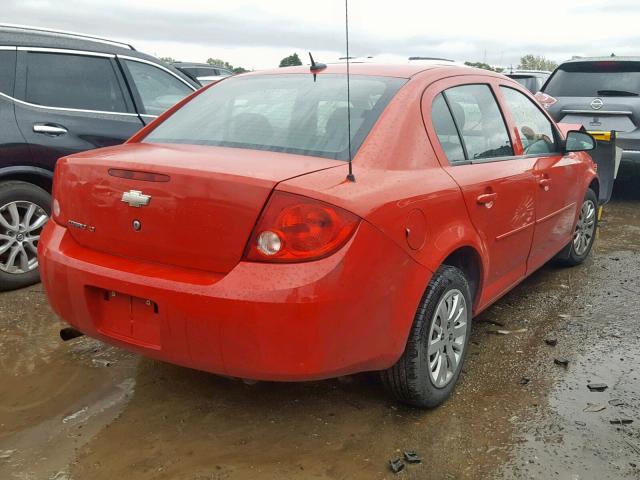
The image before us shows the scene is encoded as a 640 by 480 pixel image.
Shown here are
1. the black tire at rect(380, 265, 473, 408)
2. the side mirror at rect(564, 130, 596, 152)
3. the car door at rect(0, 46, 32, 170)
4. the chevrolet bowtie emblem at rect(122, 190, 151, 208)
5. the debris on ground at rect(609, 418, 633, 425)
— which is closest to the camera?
the chevrolet bowtie emblem at rect(122, 190, 151, 208)

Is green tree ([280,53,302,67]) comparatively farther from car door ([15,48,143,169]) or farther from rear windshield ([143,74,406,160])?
car door ([15,48,143,169])

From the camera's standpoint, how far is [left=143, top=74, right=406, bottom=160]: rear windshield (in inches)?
105

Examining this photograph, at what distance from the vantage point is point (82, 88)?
15.2ft

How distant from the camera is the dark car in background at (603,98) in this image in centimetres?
703

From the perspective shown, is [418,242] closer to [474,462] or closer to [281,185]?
[281,185]

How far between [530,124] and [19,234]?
3.48m

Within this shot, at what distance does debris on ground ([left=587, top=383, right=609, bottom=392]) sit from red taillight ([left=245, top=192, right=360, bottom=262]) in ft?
5.45


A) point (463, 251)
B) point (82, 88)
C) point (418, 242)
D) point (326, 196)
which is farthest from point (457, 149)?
point (82, 88)

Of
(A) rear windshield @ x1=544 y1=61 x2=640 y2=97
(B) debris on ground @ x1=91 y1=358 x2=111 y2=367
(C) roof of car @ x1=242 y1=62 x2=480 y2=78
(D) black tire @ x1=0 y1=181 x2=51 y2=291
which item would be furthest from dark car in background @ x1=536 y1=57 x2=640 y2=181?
(B) debris on ground @ x1=91 y1=358 x2=111 y2=367

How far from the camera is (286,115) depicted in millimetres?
2859

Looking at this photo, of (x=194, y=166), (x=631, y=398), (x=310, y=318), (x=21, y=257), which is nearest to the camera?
(x=310, y=318)

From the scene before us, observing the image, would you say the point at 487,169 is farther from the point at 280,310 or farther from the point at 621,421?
the point at 280,310

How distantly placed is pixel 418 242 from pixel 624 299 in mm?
2532

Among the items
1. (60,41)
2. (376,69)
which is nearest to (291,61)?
(376,69)
